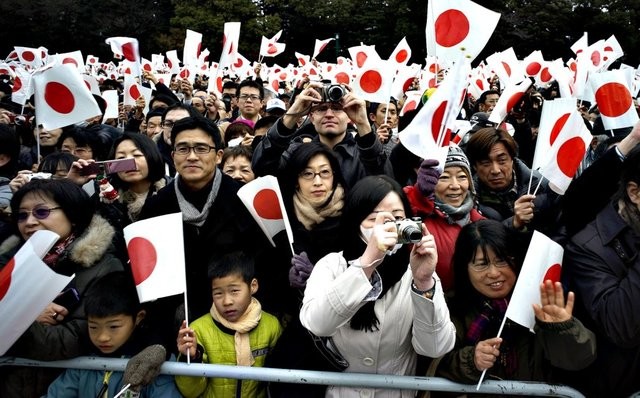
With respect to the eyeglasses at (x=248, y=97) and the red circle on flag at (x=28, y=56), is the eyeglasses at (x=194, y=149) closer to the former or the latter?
the eyeglasses at (x=248, y=97)

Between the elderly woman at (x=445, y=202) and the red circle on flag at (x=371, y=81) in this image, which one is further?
the red circle on flag at (x=371, y=81)

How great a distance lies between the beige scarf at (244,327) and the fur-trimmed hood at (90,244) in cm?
56

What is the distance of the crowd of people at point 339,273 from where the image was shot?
1.91 meters

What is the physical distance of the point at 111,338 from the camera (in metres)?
2.23

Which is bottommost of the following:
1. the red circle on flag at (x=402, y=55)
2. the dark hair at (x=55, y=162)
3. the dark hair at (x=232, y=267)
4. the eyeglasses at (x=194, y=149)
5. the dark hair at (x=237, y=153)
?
the dark hair at (x=232, y=267)

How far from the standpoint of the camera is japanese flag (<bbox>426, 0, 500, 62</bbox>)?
3387mm

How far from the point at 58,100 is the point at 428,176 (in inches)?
103

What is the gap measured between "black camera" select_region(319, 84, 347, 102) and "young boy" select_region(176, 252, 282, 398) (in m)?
0.98

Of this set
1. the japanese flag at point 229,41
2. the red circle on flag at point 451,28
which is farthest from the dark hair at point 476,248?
the japanese flag at point 229,41

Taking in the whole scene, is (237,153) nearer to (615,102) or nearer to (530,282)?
(530,282)

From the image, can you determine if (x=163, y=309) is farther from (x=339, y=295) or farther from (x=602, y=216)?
(x=602, y=216)

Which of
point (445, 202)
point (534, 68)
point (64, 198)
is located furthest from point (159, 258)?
point (534, 68)

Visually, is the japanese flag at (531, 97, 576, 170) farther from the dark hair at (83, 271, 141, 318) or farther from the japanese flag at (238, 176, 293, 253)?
the dark hair at (83, 271, 141, 318)

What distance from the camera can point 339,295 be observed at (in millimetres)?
1752
